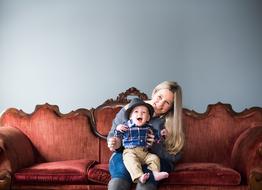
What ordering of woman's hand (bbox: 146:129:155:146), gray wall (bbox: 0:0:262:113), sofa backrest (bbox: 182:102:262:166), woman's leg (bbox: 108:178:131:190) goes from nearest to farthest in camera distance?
1. woman's leg (bbox: 108:178:131:190)
2. woman's hand (bbox: 146:129:155:146)
3. sofa backrest (bbox: 182:102:262:166)
4. gray wall (bbox: 0:0:262:113)

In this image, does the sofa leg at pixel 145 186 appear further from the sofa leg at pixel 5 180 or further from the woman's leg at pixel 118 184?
the sofa leg at pixel 5 180

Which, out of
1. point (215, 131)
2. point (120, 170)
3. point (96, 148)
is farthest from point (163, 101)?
point (96, 148)

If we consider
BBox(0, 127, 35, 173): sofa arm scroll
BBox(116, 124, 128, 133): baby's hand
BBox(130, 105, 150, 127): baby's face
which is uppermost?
BBox(130, 105, 150, 127): baby's face

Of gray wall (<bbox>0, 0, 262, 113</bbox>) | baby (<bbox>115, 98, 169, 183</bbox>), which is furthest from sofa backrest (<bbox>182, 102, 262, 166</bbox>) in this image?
baby (<bbox>115, 98, 169, 183</bbox>)

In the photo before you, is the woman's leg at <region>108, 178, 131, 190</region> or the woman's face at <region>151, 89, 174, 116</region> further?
the woman's face at <region>151, 89, 174, 116</region>

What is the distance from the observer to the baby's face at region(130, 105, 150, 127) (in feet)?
8.40

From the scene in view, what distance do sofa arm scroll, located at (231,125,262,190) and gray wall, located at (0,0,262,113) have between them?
2.63 feet

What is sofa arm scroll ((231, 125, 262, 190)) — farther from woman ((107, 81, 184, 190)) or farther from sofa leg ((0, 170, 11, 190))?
sofa leg ((0, 170, 11, 190))

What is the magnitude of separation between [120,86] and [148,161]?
1340 millimetres

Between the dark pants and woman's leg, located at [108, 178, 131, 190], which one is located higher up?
the dark pants

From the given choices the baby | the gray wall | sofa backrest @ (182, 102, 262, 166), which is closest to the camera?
the baby

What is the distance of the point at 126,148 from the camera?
2549mm

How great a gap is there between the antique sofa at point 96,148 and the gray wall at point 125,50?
366mm

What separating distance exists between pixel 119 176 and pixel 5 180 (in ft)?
2.63
